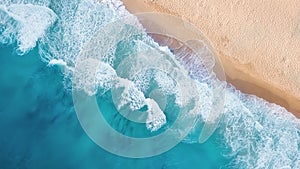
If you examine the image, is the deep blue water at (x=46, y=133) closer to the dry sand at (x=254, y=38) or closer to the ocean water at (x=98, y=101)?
the ocean water at (x=98, y=101)

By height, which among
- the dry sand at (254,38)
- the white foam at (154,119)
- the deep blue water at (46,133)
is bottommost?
the deep blue water at (46,133)

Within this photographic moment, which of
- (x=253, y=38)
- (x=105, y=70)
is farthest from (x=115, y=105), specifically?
→ (x=253, y=38)

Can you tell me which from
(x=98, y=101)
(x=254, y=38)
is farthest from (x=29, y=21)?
(x=254, y=38)

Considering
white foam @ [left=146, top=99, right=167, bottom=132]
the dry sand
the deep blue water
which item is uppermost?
the dry sand

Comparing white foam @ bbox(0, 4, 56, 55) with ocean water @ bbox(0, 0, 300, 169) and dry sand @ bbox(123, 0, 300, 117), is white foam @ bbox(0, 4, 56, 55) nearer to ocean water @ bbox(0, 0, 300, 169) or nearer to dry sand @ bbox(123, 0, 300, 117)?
ocean water @ bbox(0, 0, 300, 169)

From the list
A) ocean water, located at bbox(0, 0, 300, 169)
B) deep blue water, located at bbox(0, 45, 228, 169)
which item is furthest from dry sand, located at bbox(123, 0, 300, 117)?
deep blue water, located at bbox(0, 45, 228, 169)

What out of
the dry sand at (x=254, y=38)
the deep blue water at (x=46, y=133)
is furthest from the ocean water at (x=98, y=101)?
the dry sand at (x=254, y=38)
